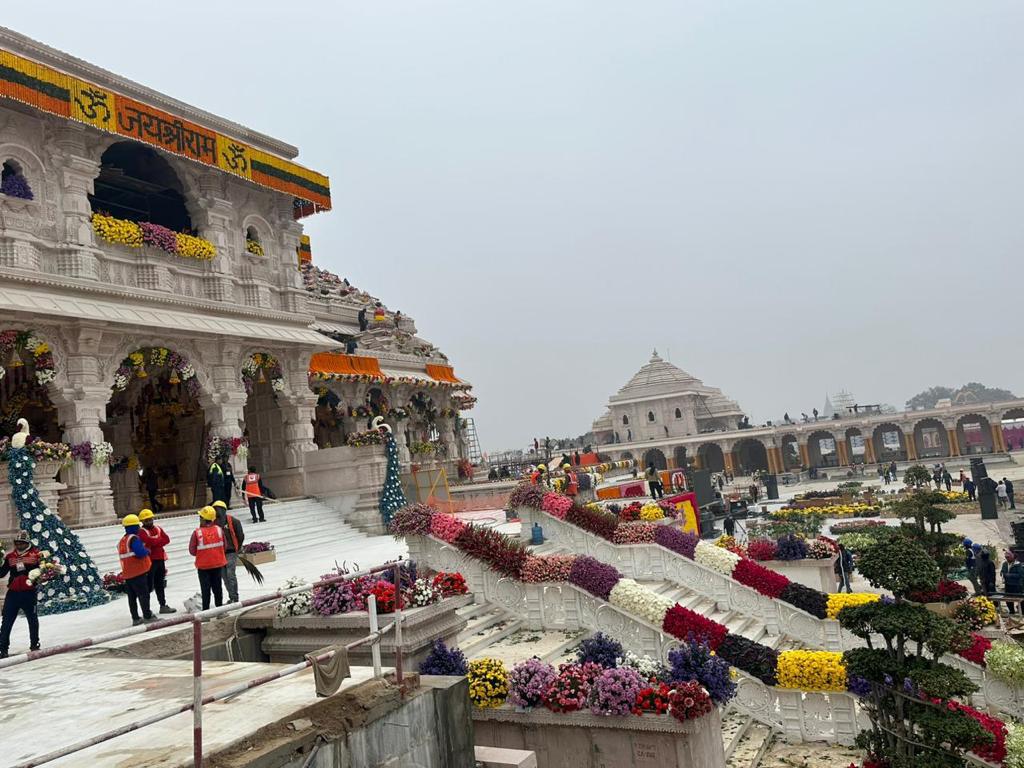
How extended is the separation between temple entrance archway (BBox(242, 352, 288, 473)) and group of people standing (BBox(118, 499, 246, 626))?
14762 mm

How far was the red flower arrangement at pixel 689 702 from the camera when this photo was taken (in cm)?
706

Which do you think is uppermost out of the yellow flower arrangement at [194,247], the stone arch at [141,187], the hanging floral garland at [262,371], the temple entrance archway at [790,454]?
A: the stone arch at [141,187]

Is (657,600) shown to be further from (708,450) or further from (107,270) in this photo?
(708,450)

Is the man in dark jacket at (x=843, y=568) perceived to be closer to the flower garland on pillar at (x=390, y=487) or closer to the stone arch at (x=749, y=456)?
the flower garland on pillar at (x=390, y=487)

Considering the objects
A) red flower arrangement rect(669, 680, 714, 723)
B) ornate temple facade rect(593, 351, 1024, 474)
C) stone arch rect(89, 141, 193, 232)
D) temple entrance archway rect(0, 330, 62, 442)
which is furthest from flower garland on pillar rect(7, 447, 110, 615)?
ornate temple facade rect(593, 351, 1024, 474)

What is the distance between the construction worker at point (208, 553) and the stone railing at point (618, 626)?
3.76 meters

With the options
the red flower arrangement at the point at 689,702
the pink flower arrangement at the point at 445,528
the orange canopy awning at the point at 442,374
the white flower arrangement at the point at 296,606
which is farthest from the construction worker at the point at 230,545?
the orange canopy awning at the point at 442,374

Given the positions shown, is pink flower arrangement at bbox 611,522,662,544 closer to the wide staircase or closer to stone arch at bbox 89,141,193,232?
the wide staircase

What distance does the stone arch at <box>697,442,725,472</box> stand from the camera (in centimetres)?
7456

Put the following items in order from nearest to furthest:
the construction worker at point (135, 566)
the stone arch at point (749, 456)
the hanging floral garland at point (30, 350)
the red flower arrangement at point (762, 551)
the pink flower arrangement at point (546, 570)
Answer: the construction worker at point (135, 566), the pink flower arrangement at point (546, 570), the red flower arrangement at point (762, 551), the hanging floral garland at point (30, 350), the stone arch at point (749, 456)

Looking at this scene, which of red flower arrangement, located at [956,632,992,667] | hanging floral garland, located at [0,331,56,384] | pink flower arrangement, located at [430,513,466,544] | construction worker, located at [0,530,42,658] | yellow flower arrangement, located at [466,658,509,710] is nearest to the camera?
yellow flower arrangement, located at [466,658,509,710]

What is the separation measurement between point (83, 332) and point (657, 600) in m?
16.4

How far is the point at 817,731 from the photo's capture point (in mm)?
9461

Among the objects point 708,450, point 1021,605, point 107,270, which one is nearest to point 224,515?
point 107,270
